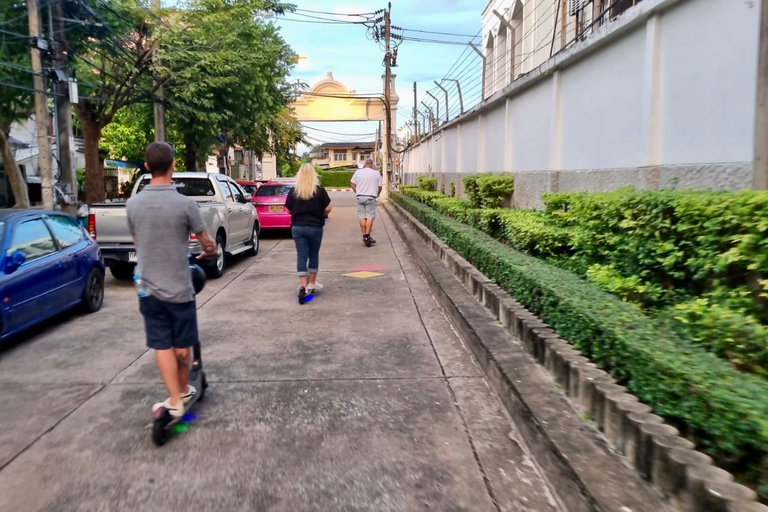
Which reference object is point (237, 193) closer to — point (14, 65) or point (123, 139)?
point (14, 65)

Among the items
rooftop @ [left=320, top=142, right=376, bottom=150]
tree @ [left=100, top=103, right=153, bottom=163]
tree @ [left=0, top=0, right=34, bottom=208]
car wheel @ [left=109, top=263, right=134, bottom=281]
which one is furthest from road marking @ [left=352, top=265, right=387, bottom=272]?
rooftop @ [left=320, top=142, right=376, bottom=150]

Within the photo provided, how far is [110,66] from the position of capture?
20.4 m

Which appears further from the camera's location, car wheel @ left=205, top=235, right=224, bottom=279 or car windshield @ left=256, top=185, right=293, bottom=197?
car windshield @ left=256, top=185, right=293, bottom=197

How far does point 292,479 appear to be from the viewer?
3.69 m

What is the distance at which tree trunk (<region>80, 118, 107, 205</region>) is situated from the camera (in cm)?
1869

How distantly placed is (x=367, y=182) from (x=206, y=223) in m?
4.91

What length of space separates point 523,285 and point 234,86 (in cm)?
1741

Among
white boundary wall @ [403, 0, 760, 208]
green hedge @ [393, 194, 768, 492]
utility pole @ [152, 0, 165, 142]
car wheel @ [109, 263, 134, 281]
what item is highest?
utility pole @ [152, 0, 165, 142]

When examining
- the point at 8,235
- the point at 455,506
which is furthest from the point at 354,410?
the point at 8,235

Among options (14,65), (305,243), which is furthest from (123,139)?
(305,243)

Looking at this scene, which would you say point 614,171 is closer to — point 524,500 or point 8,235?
point 524,500

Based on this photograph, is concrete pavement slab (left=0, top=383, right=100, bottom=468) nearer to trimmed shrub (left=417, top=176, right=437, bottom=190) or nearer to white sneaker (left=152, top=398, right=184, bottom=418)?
white sneaker (left=152, top=398, right=184, bottom=418)

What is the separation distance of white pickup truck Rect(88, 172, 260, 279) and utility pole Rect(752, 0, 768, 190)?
7.21 meters

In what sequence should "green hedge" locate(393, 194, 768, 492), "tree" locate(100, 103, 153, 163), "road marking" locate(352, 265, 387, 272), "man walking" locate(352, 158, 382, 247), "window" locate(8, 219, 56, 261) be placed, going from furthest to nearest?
1. "tree" locate(100, 103, 153, 163)
2. "man walking" locate(352, 158, 382, 247)
3. "road marking" locate(352, 265, 387, 272)
4. "window" locate(8, 219, 56, 261)
5. "green hedge" locate(393, 194, 768, 492)
